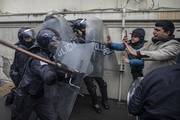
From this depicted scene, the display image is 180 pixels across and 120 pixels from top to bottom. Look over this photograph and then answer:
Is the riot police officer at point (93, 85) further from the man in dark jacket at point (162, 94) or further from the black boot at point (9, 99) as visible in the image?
the man in dark jacket at point (162, 94)

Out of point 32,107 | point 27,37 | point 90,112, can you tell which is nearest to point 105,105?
point 90,112

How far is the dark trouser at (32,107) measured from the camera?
518 centimetres

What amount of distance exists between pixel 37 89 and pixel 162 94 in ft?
8.92

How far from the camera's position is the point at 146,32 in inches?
313

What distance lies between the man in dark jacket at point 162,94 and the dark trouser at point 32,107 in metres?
2.45

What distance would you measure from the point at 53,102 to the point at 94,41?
183cm

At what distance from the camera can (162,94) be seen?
2.73m

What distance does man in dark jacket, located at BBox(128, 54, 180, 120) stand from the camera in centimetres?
268

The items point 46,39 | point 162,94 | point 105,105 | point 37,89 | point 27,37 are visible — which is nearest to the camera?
point 162,94

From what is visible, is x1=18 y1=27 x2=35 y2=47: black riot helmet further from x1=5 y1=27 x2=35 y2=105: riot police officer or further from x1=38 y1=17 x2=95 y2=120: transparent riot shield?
x1=38 y1=17 x2=95 y2=120: transparent riot shield

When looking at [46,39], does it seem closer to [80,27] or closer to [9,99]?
[80,27]

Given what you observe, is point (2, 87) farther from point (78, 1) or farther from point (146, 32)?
point (146, 32)

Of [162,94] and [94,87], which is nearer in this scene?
[162,94]

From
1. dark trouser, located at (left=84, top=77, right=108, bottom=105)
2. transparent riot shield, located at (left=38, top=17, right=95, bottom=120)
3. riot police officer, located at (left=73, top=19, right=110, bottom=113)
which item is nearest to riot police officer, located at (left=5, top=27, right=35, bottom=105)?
riot police officer, located at (left=73, top=19, right=110, bottom=113)
